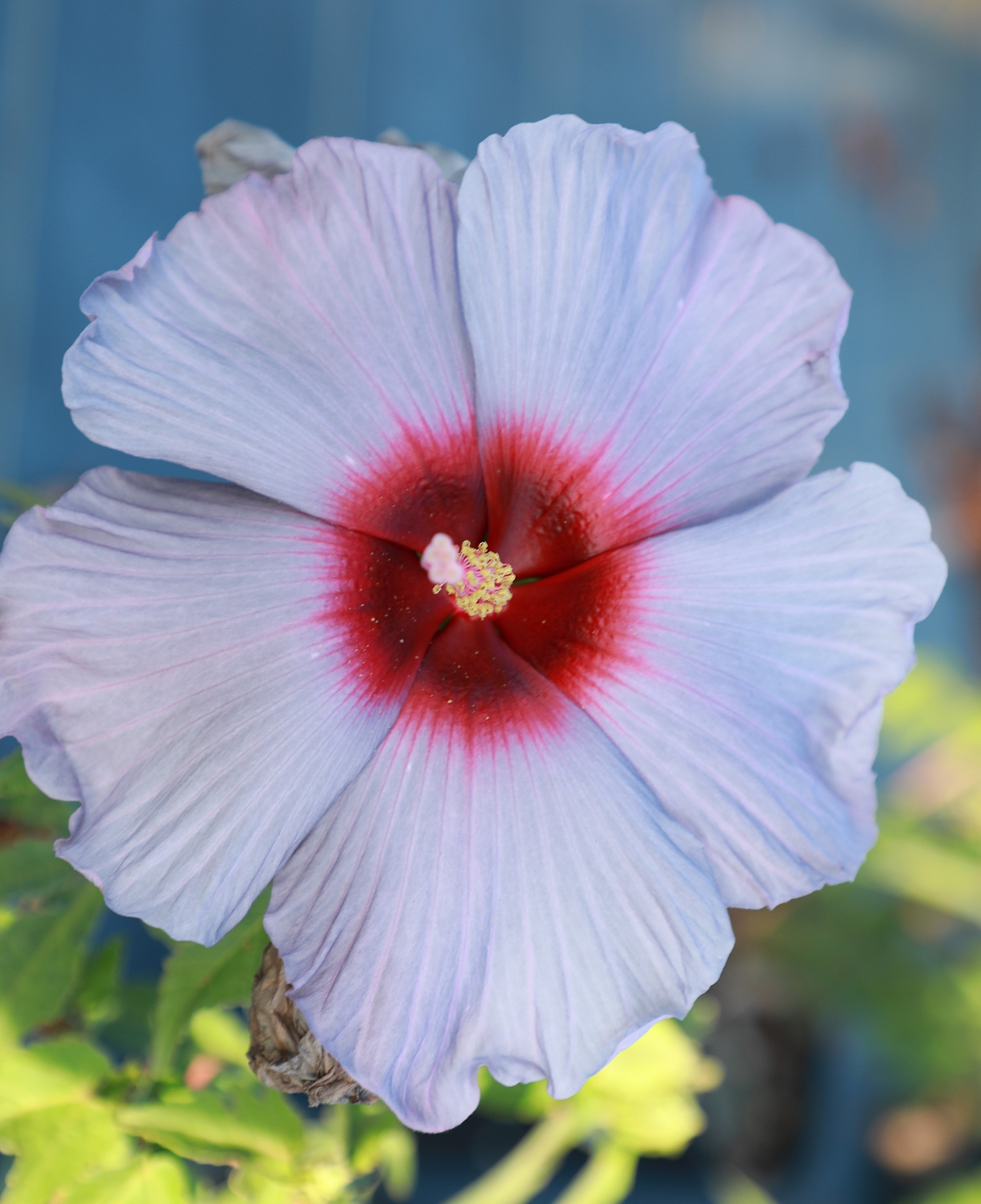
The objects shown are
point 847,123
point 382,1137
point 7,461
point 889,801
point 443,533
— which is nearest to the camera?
point 443,533

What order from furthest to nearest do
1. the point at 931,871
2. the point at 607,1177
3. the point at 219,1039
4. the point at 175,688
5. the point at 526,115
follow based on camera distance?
the point at 526,115 → the point at 931,871 → the point at 607,1177 → the point at 219,1039 → the point at 175,688

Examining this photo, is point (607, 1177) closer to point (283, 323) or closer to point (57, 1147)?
point (57, 1147)

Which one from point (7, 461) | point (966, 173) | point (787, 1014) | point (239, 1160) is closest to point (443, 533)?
point (239, 1160)

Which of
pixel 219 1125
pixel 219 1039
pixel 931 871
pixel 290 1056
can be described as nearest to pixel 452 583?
pixel 290 1056

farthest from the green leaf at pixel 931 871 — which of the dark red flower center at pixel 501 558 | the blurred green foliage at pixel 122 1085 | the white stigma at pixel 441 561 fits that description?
the white stigma at pixel 441 561

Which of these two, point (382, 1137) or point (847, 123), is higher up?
point (847, 123)

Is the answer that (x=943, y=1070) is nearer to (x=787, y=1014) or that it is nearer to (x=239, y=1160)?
(x=787, y=1014)

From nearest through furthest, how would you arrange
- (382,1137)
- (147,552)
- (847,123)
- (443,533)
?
(147,552), (443,533), (382,1137), (847,123)
